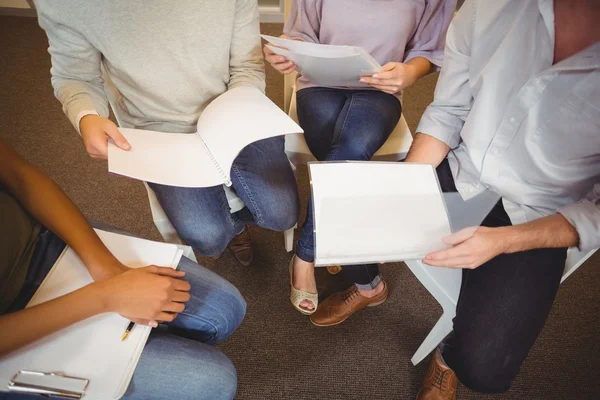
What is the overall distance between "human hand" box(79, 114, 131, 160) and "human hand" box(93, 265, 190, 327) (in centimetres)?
29

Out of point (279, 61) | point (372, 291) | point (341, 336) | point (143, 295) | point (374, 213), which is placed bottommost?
point (341, 336)

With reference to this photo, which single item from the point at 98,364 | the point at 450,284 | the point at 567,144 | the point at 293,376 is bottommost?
the point at 293,376

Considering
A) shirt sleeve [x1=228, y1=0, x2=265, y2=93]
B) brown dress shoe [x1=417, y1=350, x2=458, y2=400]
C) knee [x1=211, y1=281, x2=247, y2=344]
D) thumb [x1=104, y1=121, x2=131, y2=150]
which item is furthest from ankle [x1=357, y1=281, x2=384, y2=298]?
thumb [x1=104, y1=121, x2=131, y2=150]

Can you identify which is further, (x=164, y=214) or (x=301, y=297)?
(x=301, y=297)

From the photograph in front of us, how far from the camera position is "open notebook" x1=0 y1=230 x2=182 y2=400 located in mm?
634

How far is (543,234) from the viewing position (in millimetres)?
770

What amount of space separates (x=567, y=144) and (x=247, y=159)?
76 centimetres

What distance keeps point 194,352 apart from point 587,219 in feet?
2.79

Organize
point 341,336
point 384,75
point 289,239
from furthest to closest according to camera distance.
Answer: point 289,239, point 341,336, point 384,75

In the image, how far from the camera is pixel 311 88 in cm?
119

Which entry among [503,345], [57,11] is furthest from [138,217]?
[503,345]

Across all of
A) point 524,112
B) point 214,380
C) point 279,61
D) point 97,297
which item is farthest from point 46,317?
point 524,112

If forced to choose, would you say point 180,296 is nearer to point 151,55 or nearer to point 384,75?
point 151,55

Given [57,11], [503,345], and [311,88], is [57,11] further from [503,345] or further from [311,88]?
[503,345]
